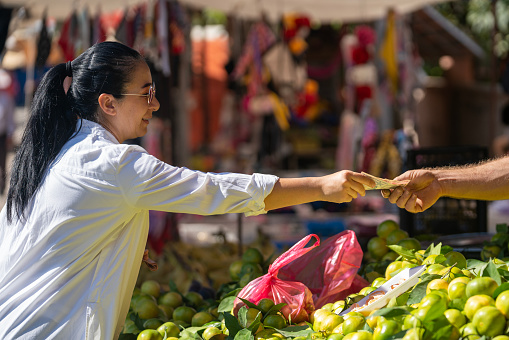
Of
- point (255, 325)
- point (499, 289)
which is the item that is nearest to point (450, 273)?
point (499, 289)

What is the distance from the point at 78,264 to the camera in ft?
5.41

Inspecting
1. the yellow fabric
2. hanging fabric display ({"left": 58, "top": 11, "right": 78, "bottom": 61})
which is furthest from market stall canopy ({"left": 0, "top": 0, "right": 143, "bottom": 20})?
the yellow fabric

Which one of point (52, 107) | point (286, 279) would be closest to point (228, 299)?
point (286, 279)

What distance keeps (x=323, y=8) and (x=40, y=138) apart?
4.96 metres

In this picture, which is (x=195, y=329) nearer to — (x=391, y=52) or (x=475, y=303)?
(x=475, y=303)

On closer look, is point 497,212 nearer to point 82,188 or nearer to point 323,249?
point 323,249

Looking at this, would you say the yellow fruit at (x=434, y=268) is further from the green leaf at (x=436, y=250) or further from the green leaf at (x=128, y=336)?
the green leaf at (x=128, y=336)

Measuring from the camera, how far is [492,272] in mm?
1572

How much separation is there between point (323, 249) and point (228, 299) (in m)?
0.39

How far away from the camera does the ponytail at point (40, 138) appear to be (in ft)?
5.53

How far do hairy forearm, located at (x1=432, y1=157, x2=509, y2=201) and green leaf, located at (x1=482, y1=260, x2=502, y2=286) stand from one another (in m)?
0.42

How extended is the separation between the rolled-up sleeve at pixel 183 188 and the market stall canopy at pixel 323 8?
421cm

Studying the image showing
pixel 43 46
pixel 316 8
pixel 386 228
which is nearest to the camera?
pixel 386 228

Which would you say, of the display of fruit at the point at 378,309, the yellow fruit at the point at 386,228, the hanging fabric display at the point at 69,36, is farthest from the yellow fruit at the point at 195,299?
the hanging fabric display at the point at 69,36
